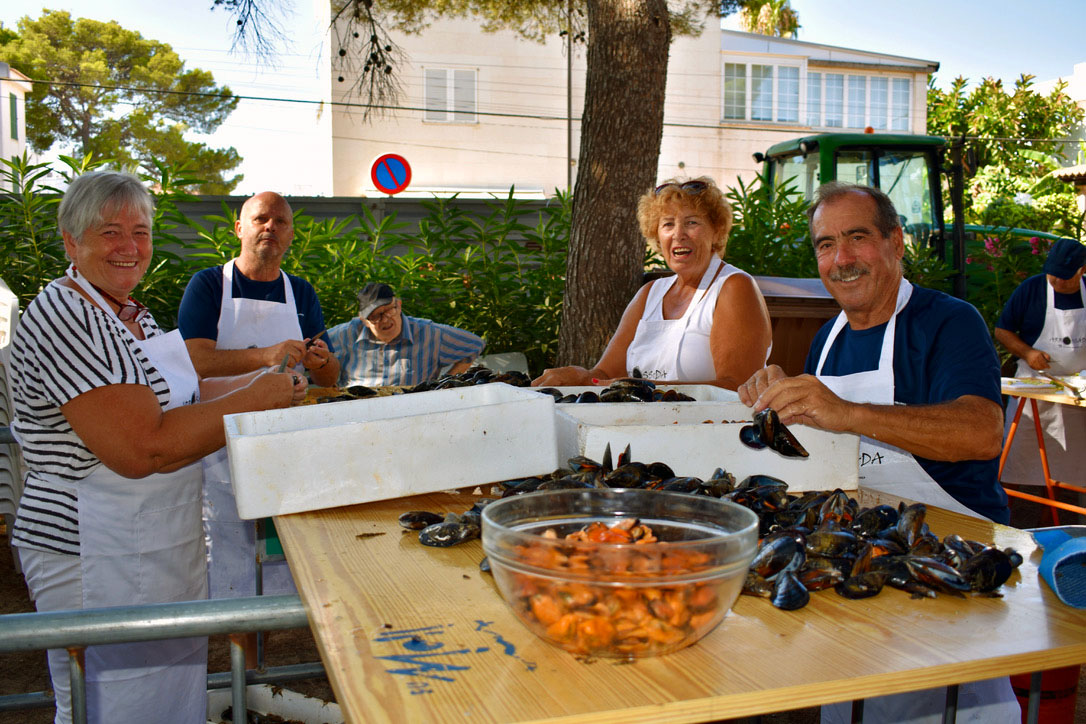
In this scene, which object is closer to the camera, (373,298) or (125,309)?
(125,309)

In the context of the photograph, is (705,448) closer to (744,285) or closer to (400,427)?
(400,427)

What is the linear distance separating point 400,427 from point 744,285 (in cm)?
216

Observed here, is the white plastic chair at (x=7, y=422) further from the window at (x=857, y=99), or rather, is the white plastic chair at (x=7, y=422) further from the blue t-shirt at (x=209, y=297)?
the window at (x=857, y=99)

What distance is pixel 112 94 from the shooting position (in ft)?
87.1

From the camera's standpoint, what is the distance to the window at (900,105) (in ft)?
86.7

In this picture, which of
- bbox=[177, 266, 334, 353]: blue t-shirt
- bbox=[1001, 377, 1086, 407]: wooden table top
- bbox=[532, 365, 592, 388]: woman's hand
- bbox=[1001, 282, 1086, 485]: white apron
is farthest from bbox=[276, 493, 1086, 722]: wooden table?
bbox=[1001, 282, 1086, 485]: white apron

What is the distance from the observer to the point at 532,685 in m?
0.96

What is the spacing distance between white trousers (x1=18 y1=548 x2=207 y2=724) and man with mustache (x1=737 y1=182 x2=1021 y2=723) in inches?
70.8

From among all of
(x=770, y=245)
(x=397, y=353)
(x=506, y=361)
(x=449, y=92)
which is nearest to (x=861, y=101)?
(x=449, y=92)

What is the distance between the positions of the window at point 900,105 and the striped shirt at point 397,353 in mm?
25789

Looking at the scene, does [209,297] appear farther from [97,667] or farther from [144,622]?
[144,622]

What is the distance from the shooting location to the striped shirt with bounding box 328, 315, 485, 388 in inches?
173

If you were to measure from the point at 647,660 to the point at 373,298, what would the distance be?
342 centimetres

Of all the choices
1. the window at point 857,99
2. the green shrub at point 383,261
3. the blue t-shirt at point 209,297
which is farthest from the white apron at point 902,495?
the window at point 857,99
